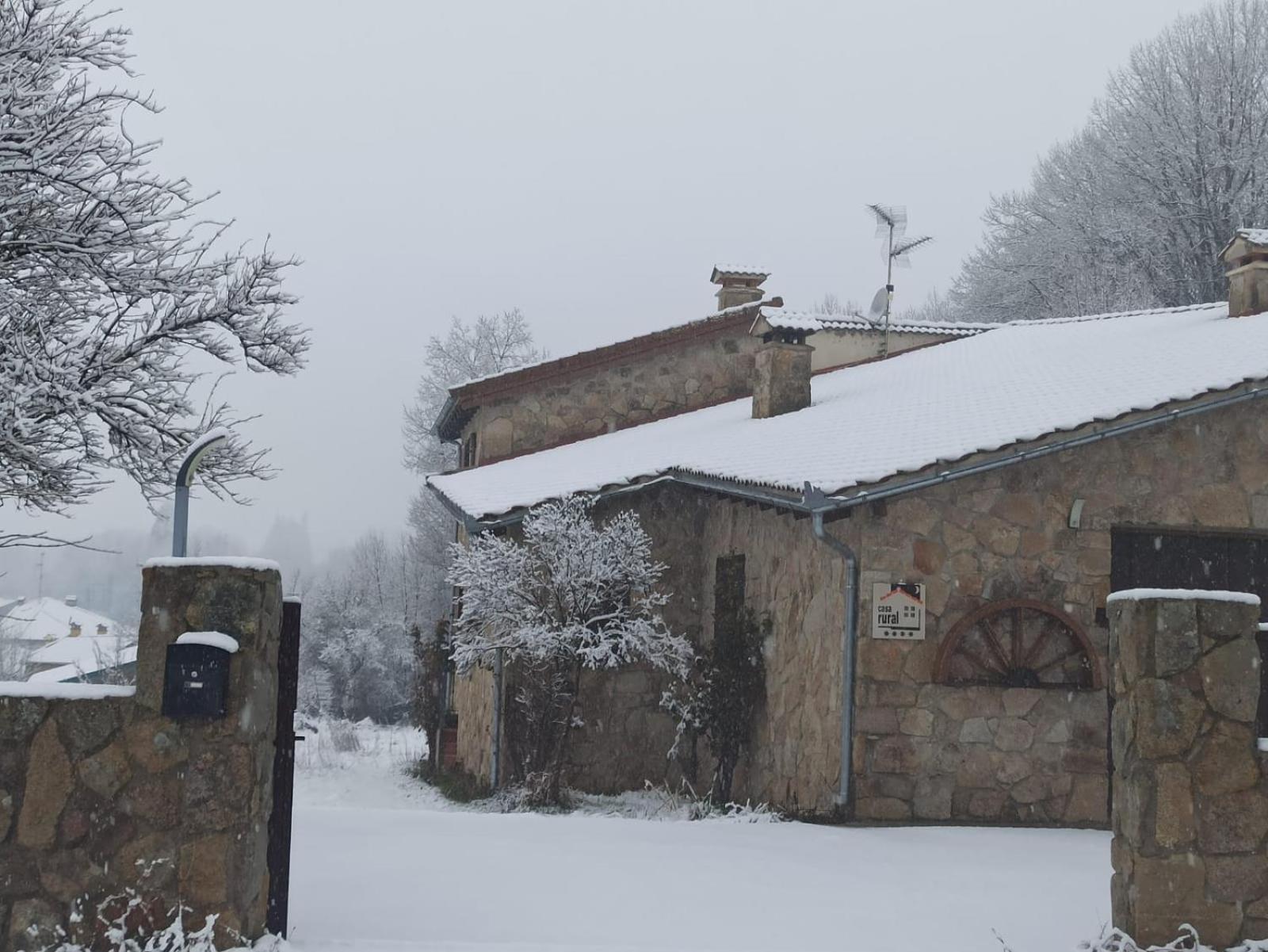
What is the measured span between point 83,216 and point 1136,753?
8.81 meters

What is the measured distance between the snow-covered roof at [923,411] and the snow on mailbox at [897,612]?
3.33 feet

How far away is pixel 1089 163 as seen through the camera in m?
34.8

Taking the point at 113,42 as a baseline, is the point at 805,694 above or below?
below

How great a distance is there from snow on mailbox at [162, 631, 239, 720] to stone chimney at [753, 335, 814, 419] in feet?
37.3

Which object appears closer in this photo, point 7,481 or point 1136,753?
point 1136,753

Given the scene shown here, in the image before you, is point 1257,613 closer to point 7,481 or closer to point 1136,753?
point 1136,753

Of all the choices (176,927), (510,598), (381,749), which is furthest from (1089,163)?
(176,927)

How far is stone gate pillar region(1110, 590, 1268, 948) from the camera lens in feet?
20.9

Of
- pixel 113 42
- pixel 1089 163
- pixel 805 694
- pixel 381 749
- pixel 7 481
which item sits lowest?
pixel 381 749

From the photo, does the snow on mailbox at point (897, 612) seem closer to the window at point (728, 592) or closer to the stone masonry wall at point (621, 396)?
the window at point (728, 592)

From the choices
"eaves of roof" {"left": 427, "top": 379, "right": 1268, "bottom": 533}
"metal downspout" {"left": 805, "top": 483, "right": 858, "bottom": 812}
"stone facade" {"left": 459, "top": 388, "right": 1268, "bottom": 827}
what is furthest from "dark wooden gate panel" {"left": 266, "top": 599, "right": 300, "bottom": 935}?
"stone facade" {"left": 459, "top": 388, "right": 1268, "bottom": 827}

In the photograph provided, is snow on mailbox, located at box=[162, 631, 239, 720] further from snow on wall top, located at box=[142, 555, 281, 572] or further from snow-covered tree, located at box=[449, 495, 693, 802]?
snow-covered tree, located at box=[449, 495, 693, 802]

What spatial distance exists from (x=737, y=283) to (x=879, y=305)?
7.67ft

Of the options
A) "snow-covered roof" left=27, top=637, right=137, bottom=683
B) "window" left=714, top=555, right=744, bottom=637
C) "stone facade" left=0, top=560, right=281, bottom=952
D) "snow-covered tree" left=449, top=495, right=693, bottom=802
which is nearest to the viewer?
"stone facade" left=0, top=560, right=281, bottom=952
